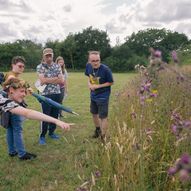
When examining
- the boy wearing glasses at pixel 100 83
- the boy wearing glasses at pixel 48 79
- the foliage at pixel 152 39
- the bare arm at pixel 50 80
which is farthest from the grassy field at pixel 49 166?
the foliage at pixel 152 39

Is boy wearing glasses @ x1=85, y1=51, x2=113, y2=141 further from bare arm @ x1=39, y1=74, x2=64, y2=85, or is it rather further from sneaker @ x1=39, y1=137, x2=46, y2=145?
sneaker @ x1=39, y1=137, x2=46, y2=145

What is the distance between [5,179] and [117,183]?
8.55 feet

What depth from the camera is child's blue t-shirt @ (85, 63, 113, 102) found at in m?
7.74

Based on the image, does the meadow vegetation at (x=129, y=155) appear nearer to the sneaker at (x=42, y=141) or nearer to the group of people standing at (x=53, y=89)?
the sneaker at (x=42, y=141)

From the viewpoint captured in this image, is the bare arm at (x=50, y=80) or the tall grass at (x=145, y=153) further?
the bare arm at (x=50, y=80)

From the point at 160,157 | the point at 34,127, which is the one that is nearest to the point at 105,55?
the point at 34,127

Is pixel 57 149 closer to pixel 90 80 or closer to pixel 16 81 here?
pixel 90 80

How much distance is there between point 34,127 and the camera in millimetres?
10336

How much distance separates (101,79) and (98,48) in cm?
7782

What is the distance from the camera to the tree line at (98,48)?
7831 cm

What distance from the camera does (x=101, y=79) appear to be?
25.6ft

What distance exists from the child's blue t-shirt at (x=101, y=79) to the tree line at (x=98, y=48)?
6593 cm

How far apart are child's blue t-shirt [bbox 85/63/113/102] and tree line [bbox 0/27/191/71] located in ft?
216

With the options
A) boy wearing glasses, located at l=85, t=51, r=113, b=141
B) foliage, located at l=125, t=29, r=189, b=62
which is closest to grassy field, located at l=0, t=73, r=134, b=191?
boy wearing glasses, located at l=85, t=51, r=113, b=141
